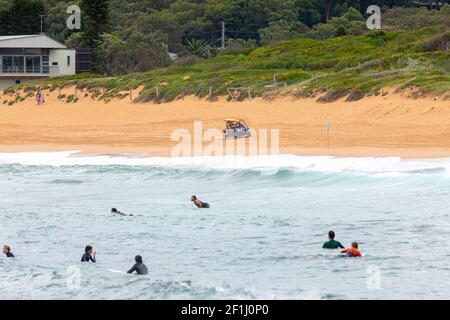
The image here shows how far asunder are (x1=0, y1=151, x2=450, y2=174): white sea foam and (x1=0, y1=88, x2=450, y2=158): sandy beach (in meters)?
0.86

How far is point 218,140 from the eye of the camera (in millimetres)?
36719

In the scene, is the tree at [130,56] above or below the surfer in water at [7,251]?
above

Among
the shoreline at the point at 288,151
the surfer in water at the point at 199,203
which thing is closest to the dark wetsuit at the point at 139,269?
the surfer in water at the point at 199,203

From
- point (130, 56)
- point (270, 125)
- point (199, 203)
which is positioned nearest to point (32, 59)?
point (130, 56)

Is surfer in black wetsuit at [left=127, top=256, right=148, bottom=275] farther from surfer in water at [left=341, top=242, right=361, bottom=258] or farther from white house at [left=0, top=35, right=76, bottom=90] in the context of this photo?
white house at [left=0, top=35, right=76, bottom=90]

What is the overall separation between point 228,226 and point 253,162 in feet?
30.1

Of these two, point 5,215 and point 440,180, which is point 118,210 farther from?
point 440,180

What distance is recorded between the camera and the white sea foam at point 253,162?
29.7 metres

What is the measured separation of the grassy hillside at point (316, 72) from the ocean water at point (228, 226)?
34.0 feet

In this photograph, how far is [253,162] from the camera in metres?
32.3


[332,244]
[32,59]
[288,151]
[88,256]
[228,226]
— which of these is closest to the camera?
[88,256]

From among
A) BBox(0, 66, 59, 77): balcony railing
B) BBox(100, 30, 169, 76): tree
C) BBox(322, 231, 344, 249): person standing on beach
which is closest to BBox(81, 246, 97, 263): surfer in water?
BBox(322, 231, 344, 249): person standing on beach

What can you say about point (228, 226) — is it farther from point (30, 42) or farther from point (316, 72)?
point (30, 42)

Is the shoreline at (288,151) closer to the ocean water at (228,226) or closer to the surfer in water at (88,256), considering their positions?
the ocean water at (228,226)
